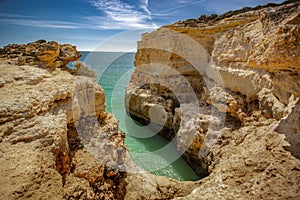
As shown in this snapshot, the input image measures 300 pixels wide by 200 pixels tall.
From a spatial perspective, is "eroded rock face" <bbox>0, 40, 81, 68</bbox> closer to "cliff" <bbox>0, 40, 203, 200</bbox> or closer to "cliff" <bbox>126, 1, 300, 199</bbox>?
"cliff" <bbox>0, 40, 203, 200</bbox>

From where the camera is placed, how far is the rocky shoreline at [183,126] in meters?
2.91

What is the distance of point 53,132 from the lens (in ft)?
12.0

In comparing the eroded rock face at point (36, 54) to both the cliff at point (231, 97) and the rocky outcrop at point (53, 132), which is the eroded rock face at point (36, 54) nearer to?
the rocky outcrop at point (53, 132)

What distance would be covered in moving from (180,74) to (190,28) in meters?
3.04

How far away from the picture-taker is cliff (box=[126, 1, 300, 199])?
2.97 m

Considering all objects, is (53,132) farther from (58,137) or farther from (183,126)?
(183,126)

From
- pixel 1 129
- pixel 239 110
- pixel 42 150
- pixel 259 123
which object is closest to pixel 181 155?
pixel 239 110

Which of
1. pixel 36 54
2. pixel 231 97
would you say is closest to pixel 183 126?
pixel 231 97

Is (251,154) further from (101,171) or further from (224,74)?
(224,74)

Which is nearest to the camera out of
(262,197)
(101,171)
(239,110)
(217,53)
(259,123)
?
(262,197)

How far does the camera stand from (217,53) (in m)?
8.41

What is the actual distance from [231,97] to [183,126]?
9.50ft

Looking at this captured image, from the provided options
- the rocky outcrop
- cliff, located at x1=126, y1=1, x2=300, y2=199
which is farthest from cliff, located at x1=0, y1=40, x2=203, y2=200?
cliff, located at x1=126, y1=1, x2=300, y2=199

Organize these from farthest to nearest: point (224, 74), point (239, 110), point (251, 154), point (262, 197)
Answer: point (224, 74), point (239, 110), point (251, 154), point (262, 197)
